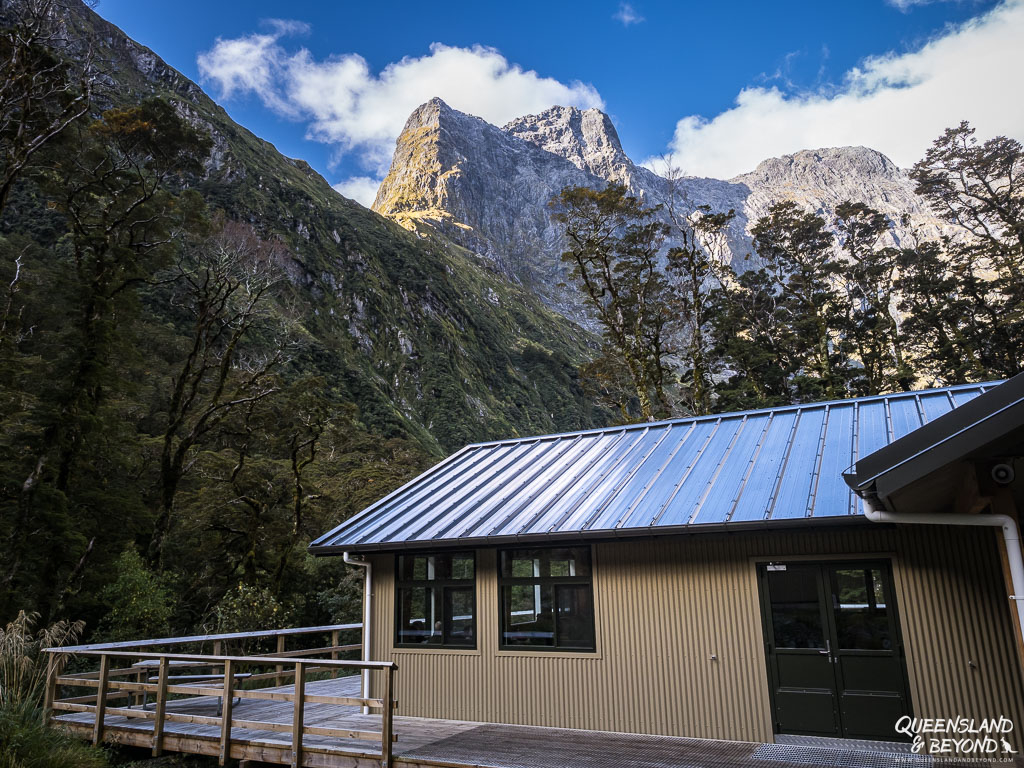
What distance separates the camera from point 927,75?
46656 millimetres

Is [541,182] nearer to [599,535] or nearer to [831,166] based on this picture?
[831,166]

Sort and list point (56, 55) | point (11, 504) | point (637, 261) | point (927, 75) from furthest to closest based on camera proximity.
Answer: point (927, 75) < point (637, 261) < point (56, 55) < point (11, 504)

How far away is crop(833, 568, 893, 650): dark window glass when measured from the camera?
23.8 ft

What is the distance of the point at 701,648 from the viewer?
8.00m

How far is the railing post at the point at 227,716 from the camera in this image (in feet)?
25.8

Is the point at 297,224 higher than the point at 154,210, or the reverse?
the point at 297,224

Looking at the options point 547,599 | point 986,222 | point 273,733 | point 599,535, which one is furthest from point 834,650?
point 986,222

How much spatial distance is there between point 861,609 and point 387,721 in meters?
5.24

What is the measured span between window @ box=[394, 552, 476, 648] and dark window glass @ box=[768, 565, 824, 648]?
4005 mm

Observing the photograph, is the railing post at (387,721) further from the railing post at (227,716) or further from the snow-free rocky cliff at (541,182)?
the snow-free rocky cliff at (541,182)

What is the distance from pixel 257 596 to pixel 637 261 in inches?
700

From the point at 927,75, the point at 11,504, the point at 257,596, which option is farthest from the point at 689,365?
the point at 927,75

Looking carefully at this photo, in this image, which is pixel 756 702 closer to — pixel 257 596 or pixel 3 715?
pixel 3 715

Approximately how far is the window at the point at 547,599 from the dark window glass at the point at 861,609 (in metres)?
2.93
